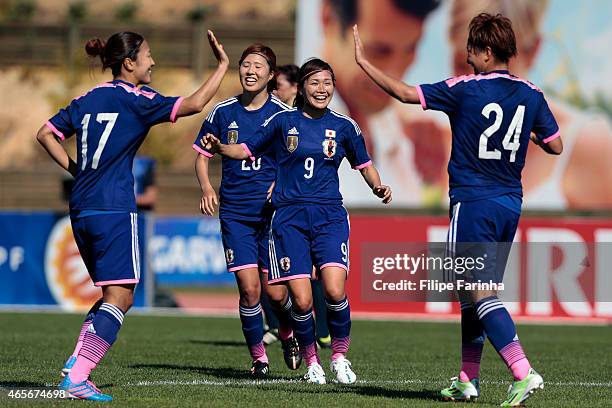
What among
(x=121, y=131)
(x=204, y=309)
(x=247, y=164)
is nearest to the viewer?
(x=121, y=131)

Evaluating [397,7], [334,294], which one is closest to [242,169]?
[334,294]

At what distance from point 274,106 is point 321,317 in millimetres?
3118

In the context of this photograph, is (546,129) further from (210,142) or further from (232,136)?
(232,136)

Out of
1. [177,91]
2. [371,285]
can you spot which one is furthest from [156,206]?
[371,285]

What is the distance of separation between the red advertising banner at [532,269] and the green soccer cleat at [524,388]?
8990 mm

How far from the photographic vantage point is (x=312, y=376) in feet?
28.0

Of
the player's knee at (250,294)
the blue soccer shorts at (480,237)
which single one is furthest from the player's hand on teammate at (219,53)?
the player's knee at (250,294)

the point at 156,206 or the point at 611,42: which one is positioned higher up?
the point at 611,42

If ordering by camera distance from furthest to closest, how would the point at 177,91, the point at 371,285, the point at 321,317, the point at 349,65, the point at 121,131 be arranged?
1. the point at 177,91
2. the point at 349,65
3. the point at 371,285
4. the point at 321,317
5. the point at 121,131

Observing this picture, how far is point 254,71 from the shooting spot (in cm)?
903

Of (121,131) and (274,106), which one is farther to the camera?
(274,106)

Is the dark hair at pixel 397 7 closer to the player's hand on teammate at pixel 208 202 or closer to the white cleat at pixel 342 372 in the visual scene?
the player's hand on teammate at pixel 208 202

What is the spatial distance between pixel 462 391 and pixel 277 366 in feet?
9.03

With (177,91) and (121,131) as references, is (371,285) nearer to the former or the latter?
(121,131)
